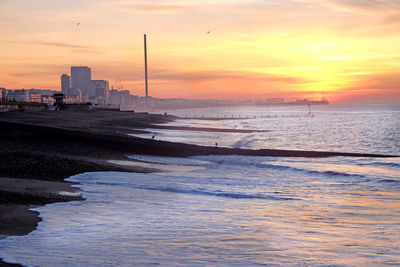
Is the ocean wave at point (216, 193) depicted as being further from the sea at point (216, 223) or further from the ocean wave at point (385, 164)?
the ocean wave at point (385, 164)

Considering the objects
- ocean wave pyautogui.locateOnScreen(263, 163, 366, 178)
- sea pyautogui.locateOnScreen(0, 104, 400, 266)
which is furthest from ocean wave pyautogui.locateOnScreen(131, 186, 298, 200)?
ocean wave pyautogui.locateOnScreen(263, 163, 366, 178)

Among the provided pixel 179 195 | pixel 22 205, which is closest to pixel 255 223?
pixel 179 195

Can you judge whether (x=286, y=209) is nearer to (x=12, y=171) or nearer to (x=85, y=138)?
(x=12, y=171)

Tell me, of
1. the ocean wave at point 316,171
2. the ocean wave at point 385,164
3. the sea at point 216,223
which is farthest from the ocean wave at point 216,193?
the ocean wave at point 385,164

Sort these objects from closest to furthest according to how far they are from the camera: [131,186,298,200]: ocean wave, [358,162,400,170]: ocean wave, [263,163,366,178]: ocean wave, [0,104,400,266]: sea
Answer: [0,104,400,266]: sea → [131,186,298,200]: ocean wave → [263,163,366,178]: ocean wave → [358,162,400,170]: ocean wave

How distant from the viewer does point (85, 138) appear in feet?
84.9

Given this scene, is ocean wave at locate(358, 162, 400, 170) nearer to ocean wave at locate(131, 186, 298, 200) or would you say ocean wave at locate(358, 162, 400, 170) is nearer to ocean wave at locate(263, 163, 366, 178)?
ocean wave at locate(263, 163, 366, 178)

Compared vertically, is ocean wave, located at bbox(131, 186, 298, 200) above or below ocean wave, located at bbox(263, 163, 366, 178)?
above

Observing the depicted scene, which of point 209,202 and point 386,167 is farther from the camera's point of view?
point 386,167

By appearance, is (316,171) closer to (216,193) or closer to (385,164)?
(385,164)

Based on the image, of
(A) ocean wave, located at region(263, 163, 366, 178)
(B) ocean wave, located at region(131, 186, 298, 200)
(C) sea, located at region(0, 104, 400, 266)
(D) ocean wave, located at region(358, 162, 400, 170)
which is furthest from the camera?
(D) ocean wave, located at region(358, 162, 400, 170)

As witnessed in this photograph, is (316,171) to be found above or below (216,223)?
below

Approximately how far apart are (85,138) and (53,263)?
19780 millimetres

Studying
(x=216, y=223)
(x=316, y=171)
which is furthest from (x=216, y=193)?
(x=316, y=171)
